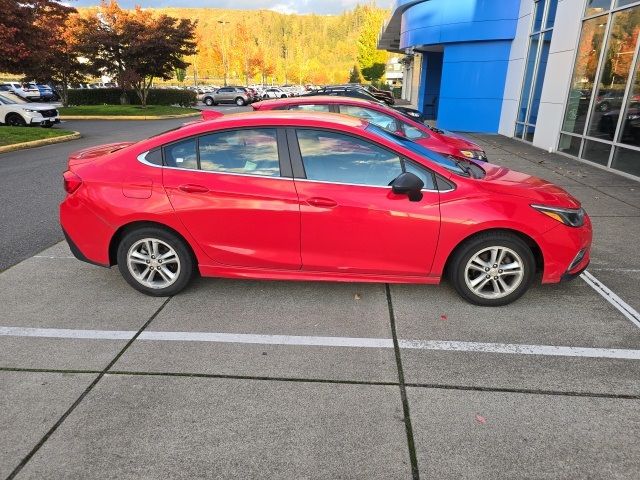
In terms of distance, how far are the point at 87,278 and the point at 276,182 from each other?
2.23m

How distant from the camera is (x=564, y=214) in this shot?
12.3 ft

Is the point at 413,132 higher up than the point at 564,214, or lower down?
higher up

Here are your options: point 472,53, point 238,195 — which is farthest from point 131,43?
point 238,195

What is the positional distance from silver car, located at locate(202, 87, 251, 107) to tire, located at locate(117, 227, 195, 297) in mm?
40987

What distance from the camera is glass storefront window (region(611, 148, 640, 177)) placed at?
907 cm

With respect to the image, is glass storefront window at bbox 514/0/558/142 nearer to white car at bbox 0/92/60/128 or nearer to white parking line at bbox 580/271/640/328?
white parking line at bbox 580/271/640/328

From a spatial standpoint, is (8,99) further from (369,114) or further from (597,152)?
(597,152)

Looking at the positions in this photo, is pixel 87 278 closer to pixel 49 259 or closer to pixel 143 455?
pixel 49 259

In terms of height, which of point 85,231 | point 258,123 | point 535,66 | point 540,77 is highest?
point 535,66

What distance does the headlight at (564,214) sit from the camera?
3713 mm

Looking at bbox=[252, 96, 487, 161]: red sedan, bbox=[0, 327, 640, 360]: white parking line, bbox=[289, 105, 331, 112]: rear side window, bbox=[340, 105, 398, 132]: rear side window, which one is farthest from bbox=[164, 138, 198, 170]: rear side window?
bbox=[340, 105, 398, 132]: rear side window

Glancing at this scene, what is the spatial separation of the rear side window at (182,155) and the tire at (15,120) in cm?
1757

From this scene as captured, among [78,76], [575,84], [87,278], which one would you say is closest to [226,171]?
[87,278]

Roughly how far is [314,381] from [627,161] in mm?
9238
